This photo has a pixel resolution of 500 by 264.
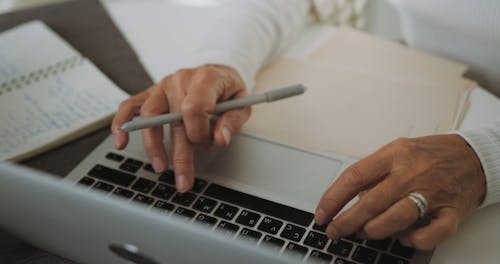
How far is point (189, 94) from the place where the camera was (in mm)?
605

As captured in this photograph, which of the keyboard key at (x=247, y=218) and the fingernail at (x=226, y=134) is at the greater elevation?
the fingernail at (x=226, y=134)

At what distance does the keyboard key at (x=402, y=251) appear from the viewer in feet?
1.58

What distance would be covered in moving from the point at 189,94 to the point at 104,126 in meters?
0.15

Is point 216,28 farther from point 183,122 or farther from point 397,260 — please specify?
point 397,260

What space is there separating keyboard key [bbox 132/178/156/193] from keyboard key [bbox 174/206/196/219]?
0.05 metres

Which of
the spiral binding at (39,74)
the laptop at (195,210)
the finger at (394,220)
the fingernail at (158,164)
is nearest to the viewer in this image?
the laptop at (195,210)

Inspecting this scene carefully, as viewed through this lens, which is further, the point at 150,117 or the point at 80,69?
the point at 80,69

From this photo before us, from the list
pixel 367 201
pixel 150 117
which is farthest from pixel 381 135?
pixel 150 117

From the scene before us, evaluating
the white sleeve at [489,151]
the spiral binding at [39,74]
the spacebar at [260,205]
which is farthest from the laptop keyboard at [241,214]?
the spiral binding at [39,74]

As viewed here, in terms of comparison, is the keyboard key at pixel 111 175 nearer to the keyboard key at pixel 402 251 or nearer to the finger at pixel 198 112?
the finger at pixel 198 112

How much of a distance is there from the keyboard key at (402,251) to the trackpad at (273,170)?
3.5 inches

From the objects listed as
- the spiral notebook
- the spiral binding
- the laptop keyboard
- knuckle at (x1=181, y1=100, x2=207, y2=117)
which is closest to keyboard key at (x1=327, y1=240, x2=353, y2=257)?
the laptop keyboard

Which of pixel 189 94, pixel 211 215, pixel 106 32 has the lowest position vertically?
pixel 211 215

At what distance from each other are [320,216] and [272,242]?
51mm
